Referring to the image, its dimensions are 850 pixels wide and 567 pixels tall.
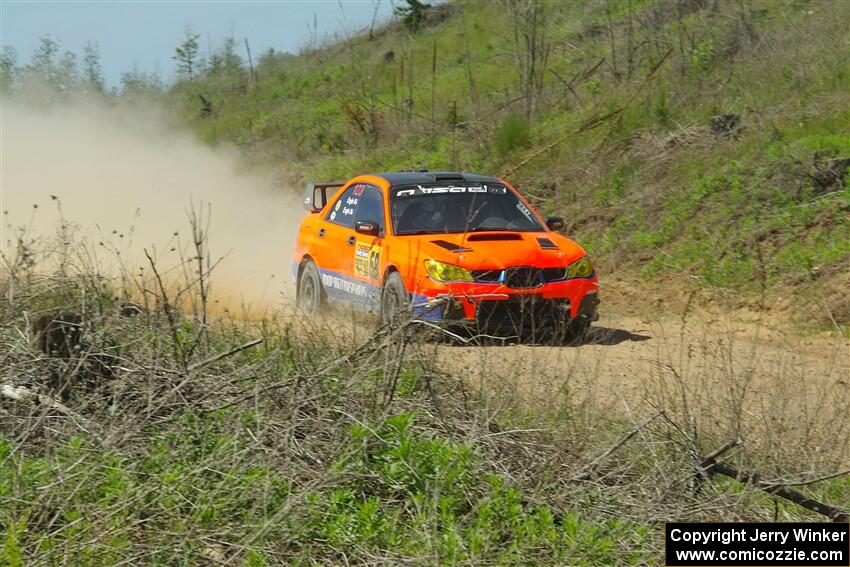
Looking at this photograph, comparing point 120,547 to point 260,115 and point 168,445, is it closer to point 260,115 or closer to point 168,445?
point 168,445

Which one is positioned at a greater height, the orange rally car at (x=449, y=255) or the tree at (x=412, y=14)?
the tree at (x=412, y=14)

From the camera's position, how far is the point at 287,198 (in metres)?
24.9

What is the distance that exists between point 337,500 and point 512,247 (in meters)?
5.79

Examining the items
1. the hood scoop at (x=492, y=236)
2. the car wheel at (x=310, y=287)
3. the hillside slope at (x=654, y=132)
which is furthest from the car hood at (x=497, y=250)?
the hillside slope at (x=654, y=132)

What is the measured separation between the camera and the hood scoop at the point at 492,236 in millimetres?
11089

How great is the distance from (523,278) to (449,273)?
26.1 inches

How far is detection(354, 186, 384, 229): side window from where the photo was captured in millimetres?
11867

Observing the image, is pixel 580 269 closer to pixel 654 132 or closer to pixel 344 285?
pixel 344 285

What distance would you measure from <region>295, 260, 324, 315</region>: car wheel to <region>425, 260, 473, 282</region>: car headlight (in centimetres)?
204

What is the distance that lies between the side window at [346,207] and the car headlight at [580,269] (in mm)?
2495

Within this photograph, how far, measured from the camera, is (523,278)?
10.7 meters

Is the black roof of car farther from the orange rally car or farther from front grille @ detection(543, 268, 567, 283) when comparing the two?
front grille @ detection(543, 268, 567, 283)

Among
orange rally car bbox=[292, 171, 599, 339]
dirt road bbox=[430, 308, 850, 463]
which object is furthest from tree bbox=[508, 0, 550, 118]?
dirt road bbox=[430, 308, 850, 463]

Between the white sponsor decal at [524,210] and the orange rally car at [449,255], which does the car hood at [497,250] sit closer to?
the orange rally car at [449,255]
